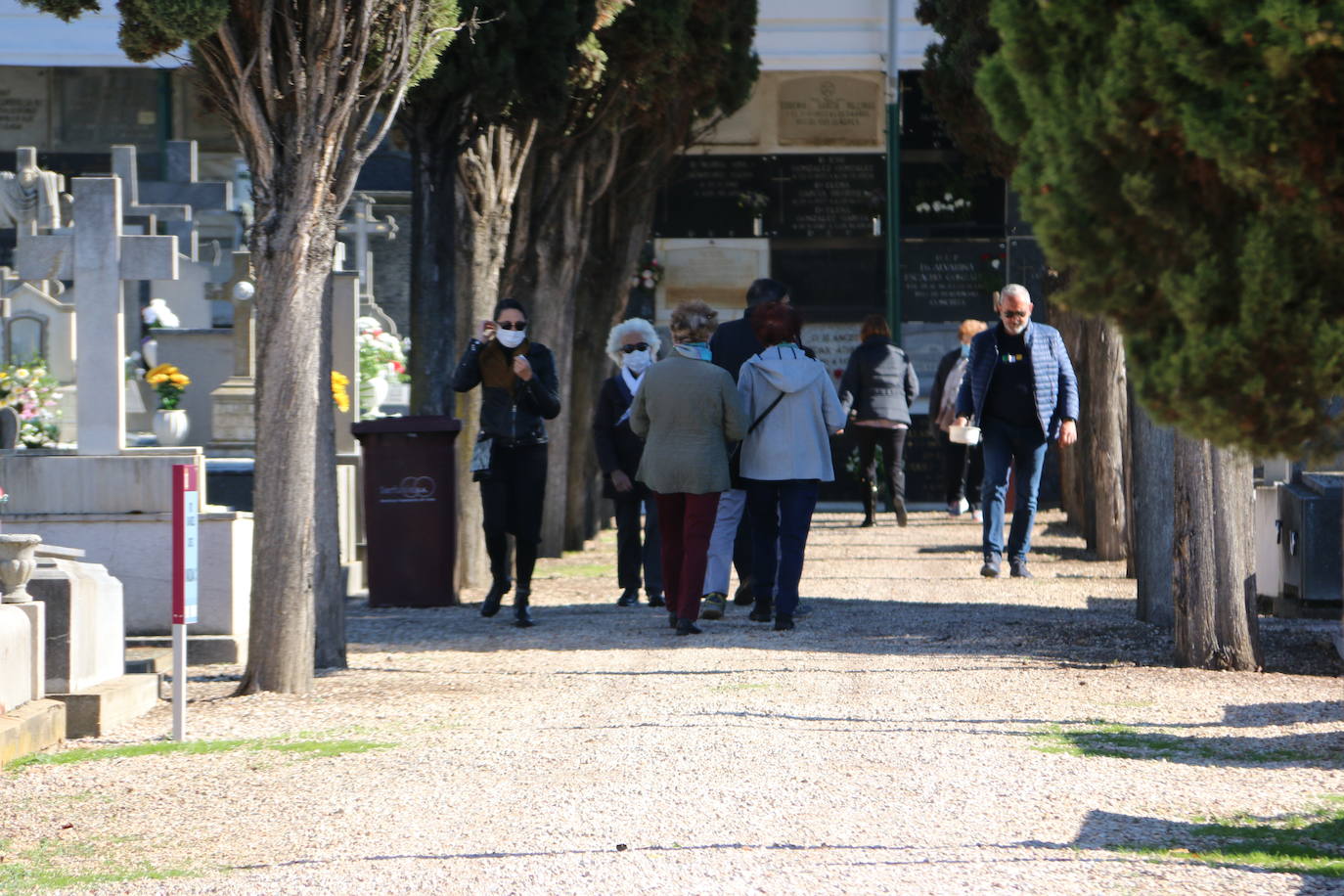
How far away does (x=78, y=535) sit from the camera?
988 centimetres

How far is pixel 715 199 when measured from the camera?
22875mm

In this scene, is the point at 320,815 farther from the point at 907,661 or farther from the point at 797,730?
the point at 907,661

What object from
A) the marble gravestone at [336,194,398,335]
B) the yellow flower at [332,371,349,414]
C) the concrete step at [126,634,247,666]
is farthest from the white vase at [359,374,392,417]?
the concrete step at [126,634,247,666]

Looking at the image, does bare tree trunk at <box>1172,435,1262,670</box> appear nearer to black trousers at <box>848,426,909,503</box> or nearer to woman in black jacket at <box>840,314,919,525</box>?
woman in black jacket at <box>840,314,919,525</box>

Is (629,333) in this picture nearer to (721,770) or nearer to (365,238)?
(721,770)

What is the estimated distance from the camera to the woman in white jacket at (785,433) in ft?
35.1

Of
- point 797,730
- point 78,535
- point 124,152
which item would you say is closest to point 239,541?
point 78,535

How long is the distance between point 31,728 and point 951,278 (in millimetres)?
16363

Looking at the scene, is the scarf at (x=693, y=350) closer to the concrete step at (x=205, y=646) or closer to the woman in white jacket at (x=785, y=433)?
the woman in white jacket at (x=785, y=433)

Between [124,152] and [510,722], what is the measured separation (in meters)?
18.6

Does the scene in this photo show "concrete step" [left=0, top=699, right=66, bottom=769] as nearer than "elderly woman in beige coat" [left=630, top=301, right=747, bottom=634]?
Yes

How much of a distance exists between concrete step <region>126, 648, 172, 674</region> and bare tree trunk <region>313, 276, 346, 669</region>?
0.75m

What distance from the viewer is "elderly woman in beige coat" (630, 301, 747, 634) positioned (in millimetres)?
10492

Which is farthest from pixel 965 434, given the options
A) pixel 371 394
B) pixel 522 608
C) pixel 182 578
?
pixel 182 578
